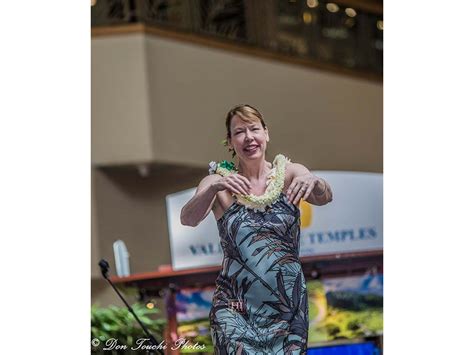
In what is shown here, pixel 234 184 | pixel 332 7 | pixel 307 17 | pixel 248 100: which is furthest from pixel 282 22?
pixel 234 184

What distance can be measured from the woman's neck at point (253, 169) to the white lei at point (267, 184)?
0.08 ft

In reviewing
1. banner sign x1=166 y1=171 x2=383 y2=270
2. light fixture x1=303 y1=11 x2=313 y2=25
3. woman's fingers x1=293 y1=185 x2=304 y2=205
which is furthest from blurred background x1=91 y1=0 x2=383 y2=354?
woman's fingers x1=293 y1=185 x2=304 y2=205

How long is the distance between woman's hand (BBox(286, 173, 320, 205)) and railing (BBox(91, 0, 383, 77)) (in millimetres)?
3902

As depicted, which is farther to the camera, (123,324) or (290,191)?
(123,324)

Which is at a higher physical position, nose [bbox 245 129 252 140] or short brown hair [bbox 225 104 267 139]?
short brown hair [bbox 225 104 267 139]

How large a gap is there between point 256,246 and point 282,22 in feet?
15.0

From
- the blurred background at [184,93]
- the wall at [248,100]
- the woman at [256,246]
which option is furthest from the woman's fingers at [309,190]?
the blurred background at [184,93]

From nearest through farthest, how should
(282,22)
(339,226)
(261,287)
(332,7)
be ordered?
1. (261,287)
2. (339,226)
3. (282,22)
4. (332,7)

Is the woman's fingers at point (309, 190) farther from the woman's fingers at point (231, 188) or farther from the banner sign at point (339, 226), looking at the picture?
the banner sign at point (339, 226)

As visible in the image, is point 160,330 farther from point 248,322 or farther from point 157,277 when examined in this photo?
point 248,322

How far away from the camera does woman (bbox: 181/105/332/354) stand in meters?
4.75

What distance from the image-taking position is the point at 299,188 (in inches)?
189

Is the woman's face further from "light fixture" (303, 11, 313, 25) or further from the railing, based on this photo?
"light fixture" (303, 11, 313, 25)

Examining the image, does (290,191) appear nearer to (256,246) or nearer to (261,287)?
(256,246)
